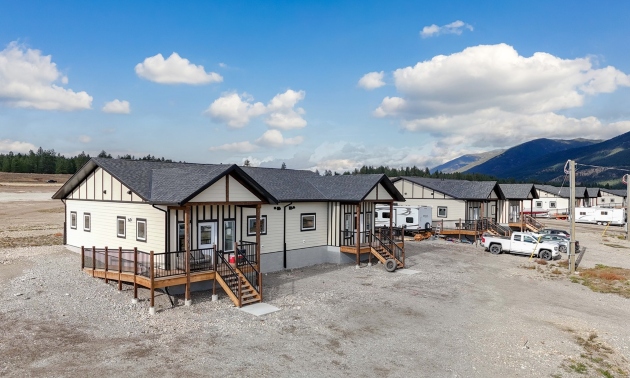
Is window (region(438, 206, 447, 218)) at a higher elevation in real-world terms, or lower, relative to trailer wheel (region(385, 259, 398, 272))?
higher

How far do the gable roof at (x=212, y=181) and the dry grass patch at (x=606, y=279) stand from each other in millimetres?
11597

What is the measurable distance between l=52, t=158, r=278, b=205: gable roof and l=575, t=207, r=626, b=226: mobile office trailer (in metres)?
60.9

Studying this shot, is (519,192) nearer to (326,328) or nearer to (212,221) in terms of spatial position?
(212,221)

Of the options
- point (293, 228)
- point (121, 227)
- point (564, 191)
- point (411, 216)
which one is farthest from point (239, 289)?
point (564, 191)

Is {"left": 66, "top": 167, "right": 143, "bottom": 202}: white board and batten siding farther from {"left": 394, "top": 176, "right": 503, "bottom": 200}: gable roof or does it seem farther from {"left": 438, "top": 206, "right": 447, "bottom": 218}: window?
{"left": 438, "top": 206, "right": 447, "bottom": 218}: window

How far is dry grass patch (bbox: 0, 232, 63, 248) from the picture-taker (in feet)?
99.6

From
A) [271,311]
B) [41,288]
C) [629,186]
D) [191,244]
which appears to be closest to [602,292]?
[271,311]

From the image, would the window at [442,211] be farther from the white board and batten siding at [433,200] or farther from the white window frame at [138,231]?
the white window frame at [138,231]

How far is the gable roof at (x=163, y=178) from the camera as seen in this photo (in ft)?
55.2

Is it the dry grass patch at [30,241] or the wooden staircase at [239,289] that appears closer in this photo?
the wooden staircase at [239,289]

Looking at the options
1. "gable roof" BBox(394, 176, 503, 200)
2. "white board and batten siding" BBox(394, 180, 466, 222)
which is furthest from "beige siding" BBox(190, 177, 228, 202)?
"white board and batten siding" BBox(394, 180, 466, 222)

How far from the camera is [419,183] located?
45.0 metres

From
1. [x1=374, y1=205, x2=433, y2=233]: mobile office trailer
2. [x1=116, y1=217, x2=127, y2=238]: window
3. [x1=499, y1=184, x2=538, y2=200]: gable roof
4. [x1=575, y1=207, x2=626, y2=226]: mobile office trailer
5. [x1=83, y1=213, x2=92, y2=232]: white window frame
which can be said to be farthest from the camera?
[x1=575, y1=207, x2=626, y2=226]: mobile office trailer

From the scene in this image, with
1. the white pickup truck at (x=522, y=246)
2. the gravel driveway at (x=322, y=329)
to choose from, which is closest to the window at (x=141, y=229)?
the gravel driveway at (x=322, y=329)
